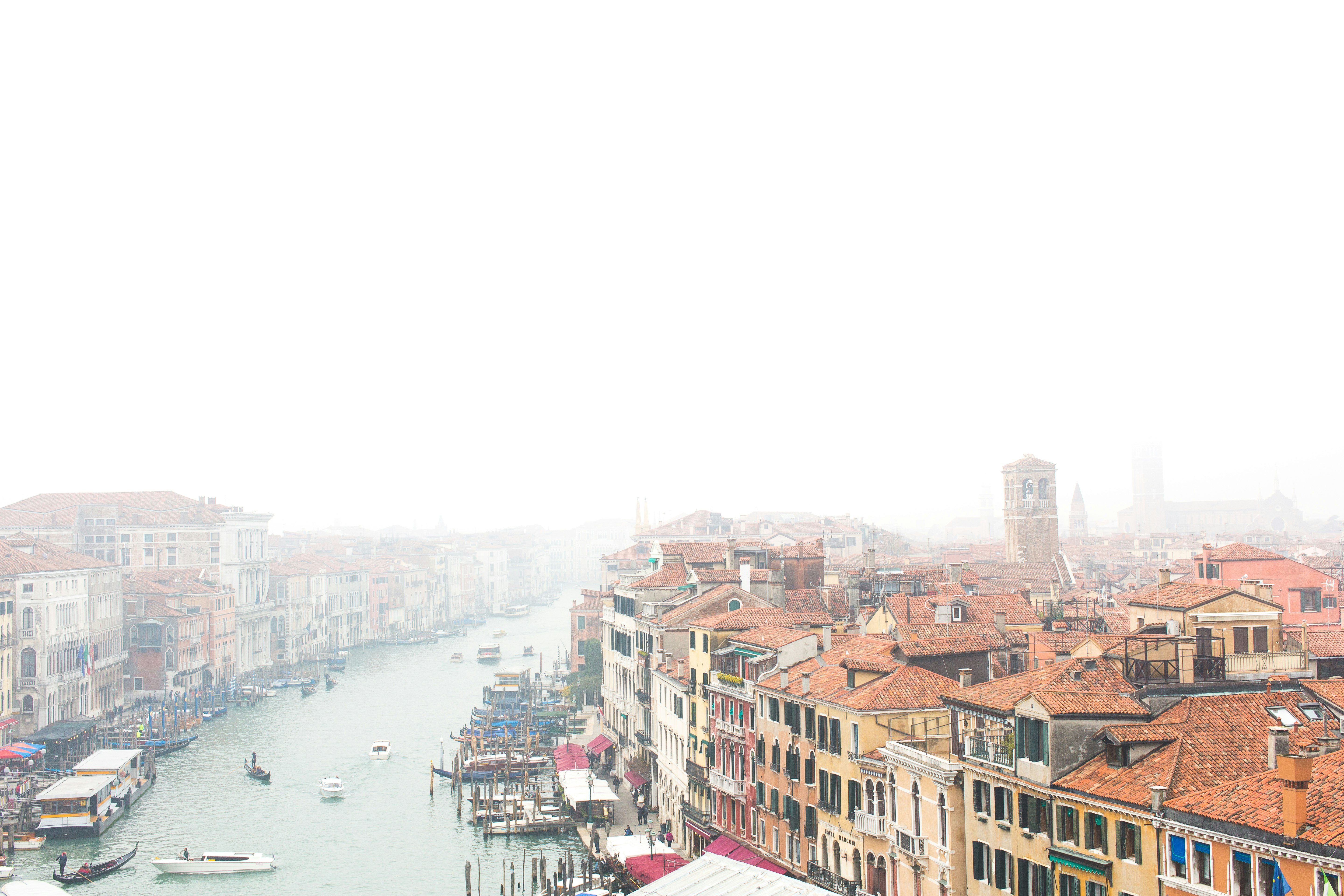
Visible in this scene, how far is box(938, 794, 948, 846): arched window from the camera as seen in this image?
66.7 ft

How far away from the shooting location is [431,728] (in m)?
57.0

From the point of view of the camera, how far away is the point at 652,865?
28.5 meters

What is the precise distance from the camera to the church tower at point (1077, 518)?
145 metres

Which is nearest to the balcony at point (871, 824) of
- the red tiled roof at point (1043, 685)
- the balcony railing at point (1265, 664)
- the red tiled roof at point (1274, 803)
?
the red tiled roof at point (1043, 685)

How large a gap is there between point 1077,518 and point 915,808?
13247 centimetres

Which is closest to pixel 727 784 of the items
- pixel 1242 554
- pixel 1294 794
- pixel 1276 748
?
pixel 1276 748

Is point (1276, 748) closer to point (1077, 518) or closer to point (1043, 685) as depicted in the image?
point (1043, 685)

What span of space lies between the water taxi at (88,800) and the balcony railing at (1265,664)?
1200 inches

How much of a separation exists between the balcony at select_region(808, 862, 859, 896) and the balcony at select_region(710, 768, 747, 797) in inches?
143

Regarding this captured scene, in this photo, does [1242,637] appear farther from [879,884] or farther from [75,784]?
[75,784]

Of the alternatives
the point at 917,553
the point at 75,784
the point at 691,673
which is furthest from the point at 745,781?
the point at 917,553

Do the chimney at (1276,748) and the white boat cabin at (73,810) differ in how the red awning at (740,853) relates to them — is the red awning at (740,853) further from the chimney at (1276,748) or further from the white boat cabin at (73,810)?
the white boat cabin at (73,810)

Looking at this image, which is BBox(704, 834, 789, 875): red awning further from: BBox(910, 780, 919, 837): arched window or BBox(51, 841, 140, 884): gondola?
BBox(51, 841, 140, 884): gondola

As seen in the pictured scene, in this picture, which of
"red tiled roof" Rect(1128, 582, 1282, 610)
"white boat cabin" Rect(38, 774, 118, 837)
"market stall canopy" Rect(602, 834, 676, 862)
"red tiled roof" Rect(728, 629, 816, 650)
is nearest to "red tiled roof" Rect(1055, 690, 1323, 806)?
"red tiled roof" Rect(1128, 582, 1282, 610)
